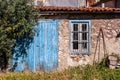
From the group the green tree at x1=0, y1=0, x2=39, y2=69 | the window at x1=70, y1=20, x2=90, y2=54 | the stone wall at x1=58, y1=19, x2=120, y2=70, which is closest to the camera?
the green tree at x1=0, y1=0, x2=39, y2=69

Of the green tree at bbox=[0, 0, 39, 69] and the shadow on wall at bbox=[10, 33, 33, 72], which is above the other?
the green tree at bbox=[0, 0, 39, 69]

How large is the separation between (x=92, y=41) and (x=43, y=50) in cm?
253

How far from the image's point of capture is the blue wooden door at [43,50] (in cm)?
1645

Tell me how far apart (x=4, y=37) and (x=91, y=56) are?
4704 millimetres

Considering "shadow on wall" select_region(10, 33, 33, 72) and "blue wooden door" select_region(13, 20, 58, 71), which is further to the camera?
"blue wooden door" select_region(13, 20, 58, 71)

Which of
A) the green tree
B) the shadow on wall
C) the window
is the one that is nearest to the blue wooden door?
the shadow on wall

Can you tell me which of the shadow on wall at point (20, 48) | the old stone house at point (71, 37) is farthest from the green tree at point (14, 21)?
the old stone house at point (71, 37)

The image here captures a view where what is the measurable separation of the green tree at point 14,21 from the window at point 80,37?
2.21 meters

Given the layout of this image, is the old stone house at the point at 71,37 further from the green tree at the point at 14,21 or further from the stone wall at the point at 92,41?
the green tree at the point at 14,21

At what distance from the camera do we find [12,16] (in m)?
15.0

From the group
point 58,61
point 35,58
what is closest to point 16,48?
point 35,58

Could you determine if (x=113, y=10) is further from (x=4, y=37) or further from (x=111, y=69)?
(x=4, y=37)

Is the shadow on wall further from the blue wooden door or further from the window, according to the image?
the window

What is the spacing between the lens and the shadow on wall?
16234 mm
